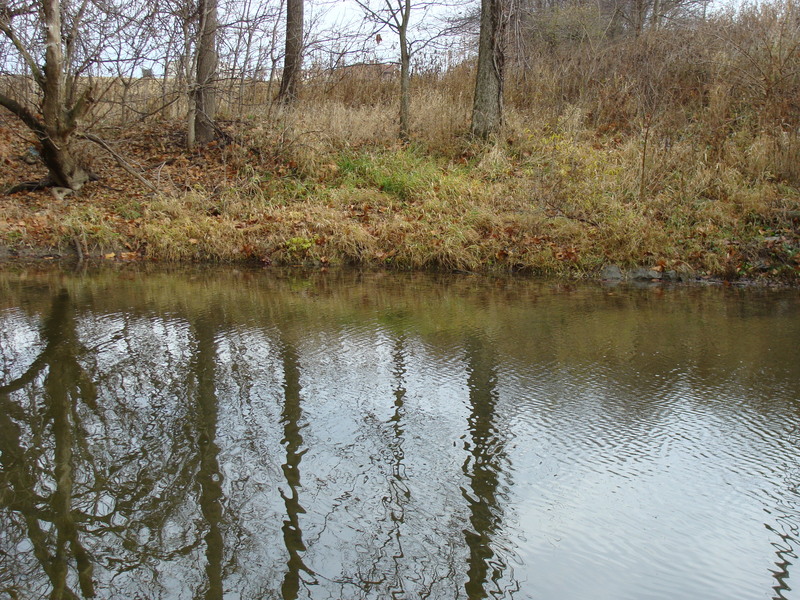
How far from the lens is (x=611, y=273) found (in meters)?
9.38

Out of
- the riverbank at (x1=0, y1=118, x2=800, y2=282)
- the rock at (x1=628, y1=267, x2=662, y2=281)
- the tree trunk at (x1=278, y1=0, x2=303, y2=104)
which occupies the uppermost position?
the tree trunk at (x1=278, y1=0, x2=303, y2=104)

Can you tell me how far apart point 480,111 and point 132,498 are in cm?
1185

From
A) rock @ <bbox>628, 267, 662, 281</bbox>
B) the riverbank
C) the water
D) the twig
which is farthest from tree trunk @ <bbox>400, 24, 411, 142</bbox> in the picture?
the water

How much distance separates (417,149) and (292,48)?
3.96 meters

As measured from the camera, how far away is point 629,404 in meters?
4.25

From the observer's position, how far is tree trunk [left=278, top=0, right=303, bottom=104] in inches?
584

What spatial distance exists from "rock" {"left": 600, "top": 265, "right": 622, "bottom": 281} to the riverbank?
31 mm

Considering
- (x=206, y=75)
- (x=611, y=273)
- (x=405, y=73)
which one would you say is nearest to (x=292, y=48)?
(x=206, y=75)

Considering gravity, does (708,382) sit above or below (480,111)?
below

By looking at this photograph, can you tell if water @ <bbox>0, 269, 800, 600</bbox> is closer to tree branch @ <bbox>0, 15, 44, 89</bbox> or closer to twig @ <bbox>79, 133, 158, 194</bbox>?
twig @ <bbox>79, 133, 158, 194</bbox>

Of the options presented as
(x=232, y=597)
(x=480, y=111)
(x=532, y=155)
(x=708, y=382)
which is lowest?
(x=232, y=597)

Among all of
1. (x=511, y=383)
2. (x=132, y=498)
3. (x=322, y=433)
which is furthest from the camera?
(x=511, y=383)

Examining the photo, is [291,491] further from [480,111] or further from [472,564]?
[480,111]

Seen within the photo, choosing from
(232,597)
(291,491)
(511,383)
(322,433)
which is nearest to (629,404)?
(511,383)
